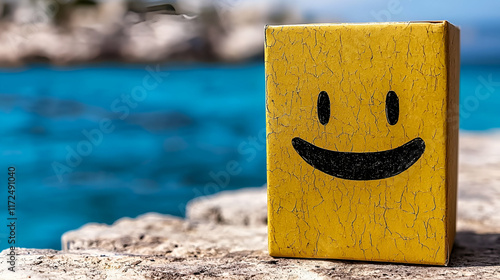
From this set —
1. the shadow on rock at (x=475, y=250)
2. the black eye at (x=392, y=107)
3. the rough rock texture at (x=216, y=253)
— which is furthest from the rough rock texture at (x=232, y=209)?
the black eye at (x=392, y=107)

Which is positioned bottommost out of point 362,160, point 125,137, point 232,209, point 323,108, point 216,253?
point 216,253

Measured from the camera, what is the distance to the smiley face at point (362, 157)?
1.17 meters

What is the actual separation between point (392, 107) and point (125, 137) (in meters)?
6.19

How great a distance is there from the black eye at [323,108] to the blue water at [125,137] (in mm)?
1204

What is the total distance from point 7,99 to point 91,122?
204 cm

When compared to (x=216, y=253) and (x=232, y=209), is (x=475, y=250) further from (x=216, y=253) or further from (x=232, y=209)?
(x=232, y=209)

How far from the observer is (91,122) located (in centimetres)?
745

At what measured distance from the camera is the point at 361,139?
1.20 m

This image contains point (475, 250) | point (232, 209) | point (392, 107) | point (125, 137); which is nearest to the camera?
point (392, 107)

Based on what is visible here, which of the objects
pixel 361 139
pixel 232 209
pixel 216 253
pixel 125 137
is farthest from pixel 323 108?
pixel 125 137

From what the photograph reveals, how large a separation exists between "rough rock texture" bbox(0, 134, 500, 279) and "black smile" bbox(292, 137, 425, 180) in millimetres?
220

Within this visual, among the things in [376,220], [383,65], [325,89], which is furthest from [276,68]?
[376,220]

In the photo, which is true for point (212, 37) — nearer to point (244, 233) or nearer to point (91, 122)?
point (91, 122)

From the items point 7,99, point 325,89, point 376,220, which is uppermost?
point 7,99
